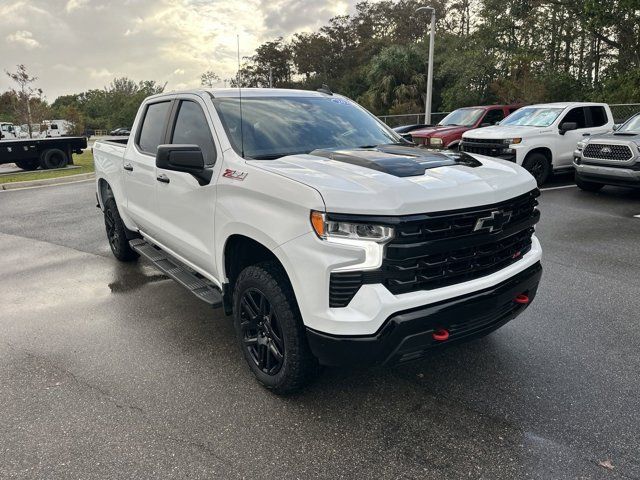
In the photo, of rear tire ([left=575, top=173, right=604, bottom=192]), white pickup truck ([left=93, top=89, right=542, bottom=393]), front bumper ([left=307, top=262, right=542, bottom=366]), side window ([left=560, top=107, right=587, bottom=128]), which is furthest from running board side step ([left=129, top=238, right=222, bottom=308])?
side window ([left=560, top=107, right=587, bottom=128])

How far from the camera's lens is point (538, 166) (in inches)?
400

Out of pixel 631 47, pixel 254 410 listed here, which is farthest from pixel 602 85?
pixel 254 410

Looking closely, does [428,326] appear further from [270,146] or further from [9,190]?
[9,190]

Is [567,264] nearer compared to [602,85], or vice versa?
[567,264]

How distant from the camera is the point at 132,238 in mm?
5480

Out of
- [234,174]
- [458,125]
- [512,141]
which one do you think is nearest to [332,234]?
[234,174]

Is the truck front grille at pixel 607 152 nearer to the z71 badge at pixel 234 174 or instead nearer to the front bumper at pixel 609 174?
the front bumper at pixel 609 174

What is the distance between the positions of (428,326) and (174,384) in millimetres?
1768

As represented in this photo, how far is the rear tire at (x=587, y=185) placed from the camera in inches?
374

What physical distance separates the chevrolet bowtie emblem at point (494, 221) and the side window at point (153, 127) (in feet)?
9.51

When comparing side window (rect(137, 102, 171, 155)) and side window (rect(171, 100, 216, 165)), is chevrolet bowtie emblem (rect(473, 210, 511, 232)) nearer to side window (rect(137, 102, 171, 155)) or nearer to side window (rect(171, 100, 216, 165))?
side window (rect(171, 100, 216, 165))

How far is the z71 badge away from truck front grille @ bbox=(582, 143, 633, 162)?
791cm

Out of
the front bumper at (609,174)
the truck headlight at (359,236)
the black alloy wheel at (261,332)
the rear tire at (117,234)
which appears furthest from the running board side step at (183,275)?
Result: the front bumper at (609,174)

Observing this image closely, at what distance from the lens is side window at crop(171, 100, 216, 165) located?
11.3 feet
